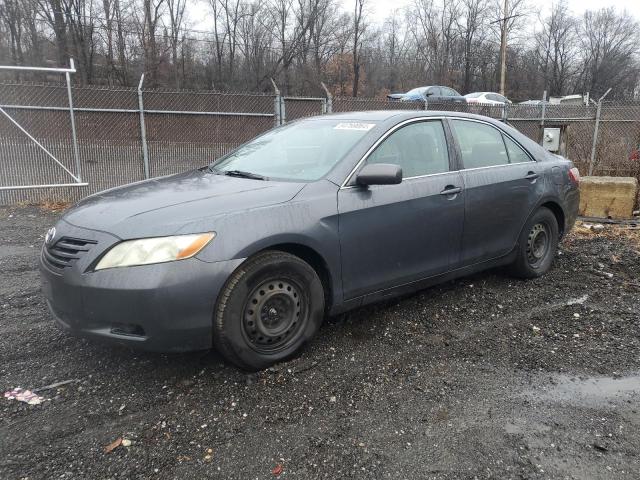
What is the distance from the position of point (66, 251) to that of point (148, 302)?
66 cm

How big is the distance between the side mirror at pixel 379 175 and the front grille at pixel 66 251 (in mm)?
1658

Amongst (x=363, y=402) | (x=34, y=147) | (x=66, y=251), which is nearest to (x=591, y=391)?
(x=363, y=402)

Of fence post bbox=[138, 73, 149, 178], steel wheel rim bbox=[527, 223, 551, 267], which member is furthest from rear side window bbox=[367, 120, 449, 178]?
fence post bbox=[138, 73, 149, 178]

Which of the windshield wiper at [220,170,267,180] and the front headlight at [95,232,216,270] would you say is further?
the windshield wiper at [220,170,267,180]

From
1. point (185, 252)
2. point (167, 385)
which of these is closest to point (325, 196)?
point (185, 252)

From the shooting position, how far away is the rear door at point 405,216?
3.31 metres

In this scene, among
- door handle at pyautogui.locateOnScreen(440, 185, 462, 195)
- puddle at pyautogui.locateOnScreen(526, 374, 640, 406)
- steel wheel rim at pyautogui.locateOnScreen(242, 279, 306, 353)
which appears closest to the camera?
puddle at pyautogui.locateOnScreen(526, 374, 640, 406)

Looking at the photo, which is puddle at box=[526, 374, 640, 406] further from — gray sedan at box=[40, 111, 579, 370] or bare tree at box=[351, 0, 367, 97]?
bare tree at box=[351, 0, 367, 97]

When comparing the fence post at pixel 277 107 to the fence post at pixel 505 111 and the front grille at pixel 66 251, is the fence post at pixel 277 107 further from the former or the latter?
the front grille at pixel 66 251

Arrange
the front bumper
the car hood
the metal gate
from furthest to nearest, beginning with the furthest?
the metal gate → the car hood → the front bumper

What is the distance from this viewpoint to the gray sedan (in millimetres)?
2656

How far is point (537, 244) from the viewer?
15.8 ft

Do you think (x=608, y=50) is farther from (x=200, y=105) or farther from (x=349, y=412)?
(x=349, y=412)

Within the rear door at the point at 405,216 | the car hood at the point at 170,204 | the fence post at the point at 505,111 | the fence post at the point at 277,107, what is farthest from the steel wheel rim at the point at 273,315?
the fence post at the point at 505,111
